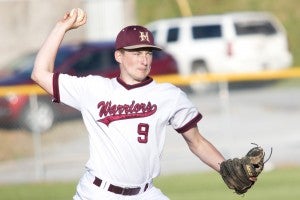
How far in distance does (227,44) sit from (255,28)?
0.95 metres

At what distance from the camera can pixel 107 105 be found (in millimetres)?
6223

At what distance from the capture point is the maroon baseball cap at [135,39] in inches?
245

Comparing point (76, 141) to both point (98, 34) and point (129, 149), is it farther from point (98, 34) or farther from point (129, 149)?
point (98, 34)

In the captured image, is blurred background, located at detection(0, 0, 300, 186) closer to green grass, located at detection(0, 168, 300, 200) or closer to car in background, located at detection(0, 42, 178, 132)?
car in background, located at detection(0, 42, 178, 132)

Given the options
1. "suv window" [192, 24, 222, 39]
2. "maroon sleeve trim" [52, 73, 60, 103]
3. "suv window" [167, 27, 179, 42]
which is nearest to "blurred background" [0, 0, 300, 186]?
"maroon sleeve trim" [52, 73, 60, 103]

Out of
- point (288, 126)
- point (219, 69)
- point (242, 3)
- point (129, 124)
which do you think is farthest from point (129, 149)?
point (242, 3)

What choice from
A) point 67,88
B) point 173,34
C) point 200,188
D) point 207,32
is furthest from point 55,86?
point 173,34

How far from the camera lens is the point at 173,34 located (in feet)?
85.9

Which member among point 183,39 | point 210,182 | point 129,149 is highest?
point 183,39

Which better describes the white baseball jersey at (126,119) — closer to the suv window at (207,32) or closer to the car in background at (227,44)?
the car in background at (227,44)

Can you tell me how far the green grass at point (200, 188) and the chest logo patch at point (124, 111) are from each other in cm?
511

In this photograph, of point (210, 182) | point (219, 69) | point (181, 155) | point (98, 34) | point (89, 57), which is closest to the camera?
point (210, 182)

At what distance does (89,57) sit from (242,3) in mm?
12565

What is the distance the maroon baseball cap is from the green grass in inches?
202
